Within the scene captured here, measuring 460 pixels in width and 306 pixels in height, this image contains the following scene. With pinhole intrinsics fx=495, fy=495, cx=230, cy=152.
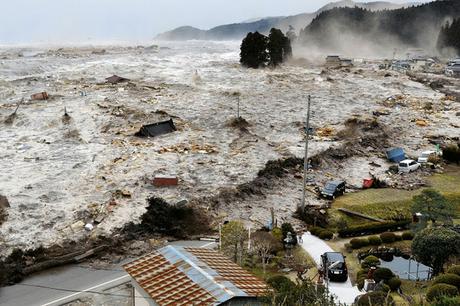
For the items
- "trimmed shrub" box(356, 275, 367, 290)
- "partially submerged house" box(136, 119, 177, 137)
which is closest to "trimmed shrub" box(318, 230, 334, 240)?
"trimmed shrub" box(356, 275, 367, 290)

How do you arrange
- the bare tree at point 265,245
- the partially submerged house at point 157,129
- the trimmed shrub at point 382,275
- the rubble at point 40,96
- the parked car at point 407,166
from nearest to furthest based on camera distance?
the trimmed shrub at point 382,275 < the bare tree at point 265,245 < the parked car at point 407,166 < the partially submerged house at point 157,129 < the rubble at point 40,96

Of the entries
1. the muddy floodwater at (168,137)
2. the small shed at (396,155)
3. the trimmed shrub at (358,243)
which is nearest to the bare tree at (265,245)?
the trimmed shrub at (358,243)

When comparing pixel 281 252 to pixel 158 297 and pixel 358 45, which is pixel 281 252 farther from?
pixel 358 45

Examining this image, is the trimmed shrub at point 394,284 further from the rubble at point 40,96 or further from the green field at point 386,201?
the rubble at point 40,96

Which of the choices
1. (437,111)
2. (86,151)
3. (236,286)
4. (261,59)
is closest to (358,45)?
(261,59)

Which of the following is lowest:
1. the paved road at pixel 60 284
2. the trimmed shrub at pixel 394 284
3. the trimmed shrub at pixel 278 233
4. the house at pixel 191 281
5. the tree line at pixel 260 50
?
the paved road at pixel 60 284

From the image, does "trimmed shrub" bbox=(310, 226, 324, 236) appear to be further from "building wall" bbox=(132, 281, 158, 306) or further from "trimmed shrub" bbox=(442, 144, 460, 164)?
"trimmed shrub" bbox=(442, 144, 460, 164)

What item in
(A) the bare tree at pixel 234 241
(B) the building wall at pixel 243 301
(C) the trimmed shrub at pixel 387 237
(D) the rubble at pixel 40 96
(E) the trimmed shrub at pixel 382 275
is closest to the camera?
(B) the building wall at pixel 243 301
